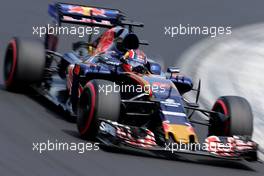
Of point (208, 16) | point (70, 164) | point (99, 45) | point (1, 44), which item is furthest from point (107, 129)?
point (208, 16)

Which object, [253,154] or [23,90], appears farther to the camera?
[23,90]

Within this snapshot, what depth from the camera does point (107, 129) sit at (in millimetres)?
9641

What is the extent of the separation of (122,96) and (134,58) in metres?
0.60

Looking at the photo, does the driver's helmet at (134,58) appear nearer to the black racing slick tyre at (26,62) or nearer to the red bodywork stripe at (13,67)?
the black racing slick tyre at (26,62)

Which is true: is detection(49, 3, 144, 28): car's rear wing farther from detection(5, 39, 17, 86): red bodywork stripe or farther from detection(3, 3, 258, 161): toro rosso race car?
detection(5, 39, 17, 86): red bodywork stripe

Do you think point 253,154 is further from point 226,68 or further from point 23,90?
point 226,68

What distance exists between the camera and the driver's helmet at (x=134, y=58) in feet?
36.4

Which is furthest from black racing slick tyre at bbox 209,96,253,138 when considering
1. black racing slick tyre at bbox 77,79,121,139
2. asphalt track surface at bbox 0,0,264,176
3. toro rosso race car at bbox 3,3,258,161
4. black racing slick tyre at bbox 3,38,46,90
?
black racing slick tyre at bbox 3,38,46,90

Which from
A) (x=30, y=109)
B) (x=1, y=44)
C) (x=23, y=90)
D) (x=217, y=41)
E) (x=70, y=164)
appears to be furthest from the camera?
(x=217, y=41)

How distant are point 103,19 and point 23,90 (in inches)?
67.7

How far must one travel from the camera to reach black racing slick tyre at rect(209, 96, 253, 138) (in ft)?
33.7

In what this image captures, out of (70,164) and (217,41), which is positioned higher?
(217,41)

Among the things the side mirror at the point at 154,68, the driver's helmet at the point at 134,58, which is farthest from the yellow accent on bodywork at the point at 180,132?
the side mirror at the point at 154,68

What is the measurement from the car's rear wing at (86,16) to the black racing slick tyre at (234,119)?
2.72 meters
